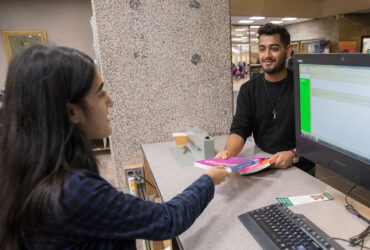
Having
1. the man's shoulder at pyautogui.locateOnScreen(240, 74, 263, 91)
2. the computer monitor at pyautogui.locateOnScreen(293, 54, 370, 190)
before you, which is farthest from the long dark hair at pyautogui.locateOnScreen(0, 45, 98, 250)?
the man's shoulder at pyautogui.locateOnScreen(240, 74, 263, 91)

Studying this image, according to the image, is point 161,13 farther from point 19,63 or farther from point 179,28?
point 19,63

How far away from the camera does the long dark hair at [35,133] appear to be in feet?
1.74

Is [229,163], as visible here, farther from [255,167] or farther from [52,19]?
[52,19]

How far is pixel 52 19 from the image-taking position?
4.07 metres

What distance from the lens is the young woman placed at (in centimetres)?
52

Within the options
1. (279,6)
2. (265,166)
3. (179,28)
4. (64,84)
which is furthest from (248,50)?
(64,84)

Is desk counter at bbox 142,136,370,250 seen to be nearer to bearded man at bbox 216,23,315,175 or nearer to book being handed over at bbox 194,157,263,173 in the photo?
book being handed over at bbox 194,157,263,173

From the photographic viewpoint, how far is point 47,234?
0.54 metres

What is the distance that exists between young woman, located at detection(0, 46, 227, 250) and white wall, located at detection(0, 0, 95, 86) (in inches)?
153

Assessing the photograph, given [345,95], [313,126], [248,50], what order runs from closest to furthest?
[345,95] → [313,126] → [248,50]

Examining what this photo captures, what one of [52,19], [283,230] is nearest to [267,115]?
[283,230]

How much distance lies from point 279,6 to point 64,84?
590 centimetres

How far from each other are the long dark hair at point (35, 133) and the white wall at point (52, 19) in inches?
153

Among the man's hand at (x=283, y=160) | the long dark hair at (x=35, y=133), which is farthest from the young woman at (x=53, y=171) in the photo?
the man's hand at (x=283, y=160)
